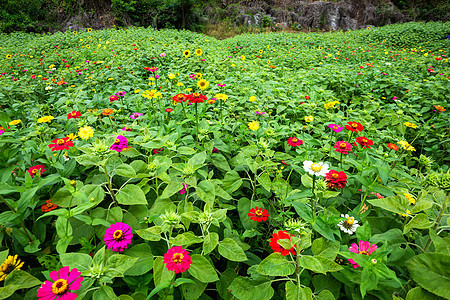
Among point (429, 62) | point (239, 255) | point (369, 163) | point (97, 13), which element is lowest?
point (239, 255)

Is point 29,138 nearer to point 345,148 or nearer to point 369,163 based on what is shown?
point 345,148

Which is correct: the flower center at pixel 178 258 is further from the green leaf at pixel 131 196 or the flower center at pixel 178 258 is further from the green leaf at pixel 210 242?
the green leaf at pixel 131 196

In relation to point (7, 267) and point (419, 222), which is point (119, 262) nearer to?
point (7, 267)

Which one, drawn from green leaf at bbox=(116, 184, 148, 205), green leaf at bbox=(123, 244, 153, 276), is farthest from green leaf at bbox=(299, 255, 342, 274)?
green leaf at bbox=(116, 184, 148, 205)

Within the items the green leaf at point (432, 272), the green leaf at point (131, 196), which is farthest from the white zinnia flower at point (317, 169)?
the green leaf at point (131, 196)

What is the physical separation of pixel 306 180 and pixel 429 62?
5742 mm

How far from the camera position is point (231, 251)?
35.1 inches

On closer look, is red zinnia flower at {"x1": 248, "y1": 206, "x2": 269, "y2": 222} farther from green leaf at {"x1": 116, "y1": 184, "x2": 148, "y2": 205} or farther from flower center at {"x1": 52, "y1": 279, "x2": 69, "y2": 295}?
flower center at {"x1": 52, "y1": 279, "x2": 69, "y2": 295}

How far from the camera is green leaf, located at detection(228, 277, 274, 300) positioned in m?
0.84

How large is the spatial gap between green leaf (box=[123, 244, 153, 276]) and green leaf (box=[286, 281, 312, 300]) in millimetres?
565

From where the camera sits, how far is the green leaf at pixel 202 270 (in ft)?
2.68

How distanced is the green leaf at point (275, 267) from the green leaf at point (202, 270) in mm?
188

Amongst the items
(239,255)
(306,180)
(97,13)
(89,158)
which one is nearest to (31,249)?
(89,158)

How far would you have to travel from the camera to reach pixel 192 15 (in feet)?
47.8
